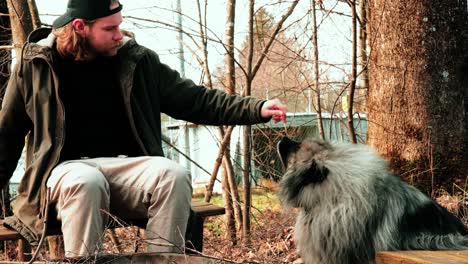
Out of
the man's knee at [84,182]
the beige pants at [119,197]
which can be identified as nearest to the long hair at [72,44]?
the beige pants at [119,197]

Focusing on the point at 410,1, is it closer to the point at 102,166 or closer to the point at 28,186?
the point at 102,166

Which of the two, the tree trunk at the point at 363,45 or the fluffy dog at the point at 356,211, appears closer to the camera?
the fluffy dog at the point at 356,211

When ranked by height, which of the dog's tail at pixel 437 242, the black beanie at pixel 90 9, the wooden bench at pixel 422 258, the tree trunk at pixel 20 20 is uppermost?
the tree trunk at pixel 20 20

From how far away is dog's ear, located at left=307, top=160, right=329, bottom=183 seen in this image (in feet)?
10.2

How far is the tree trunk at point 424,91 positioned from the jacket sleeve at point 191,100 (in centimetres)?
159

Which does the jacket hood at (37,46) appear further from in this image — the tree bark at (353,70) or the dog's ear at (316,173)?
the tree bark at (353,70)

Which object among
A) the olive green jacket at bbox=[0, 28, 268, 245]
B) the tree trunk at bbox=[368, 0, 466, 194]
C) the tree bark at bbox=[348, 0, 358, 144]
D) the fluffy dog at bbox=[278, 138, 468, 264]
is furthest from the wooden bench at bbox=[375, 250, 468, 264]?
the tree bark at bbox=[348, 0, 358, 144]

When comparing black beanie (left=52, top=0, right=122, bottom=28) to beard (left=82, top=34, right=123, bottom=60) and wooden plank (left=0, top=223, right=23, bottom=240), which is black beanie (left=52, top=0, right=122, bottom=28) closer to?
beard (left=82, top=34, right=123, bottom=60)

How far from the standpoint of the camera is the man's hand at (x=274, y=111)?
3561 millimetres

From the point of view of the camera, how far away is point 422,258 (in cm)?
237

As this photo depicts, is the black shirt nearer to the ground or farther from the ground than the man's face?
nearer to the ground

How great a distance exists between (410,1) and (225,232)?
10.2 ft

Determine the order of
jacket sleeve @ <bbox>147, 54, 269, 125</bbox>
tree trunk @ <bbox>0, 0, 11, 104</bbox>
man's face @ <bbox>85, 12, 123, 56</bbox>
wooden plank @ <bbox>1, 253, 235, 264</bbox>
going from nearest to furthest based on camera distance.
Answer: wooden plank @ <bbox>1, 253, 235, 264</bbox>
man's face @ <bbox>85, 12, 123, 56</bbox>
jacket sleeve @ <bbox>147, 54, 269, 125</bbox>
tree trunk @ <bbox>0, 0, 11, 104</bbox>

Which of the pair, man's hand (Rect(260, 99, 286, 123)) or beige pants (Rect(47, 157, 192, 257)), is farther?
man's hand (Rect(260, 99, 286, 123))
